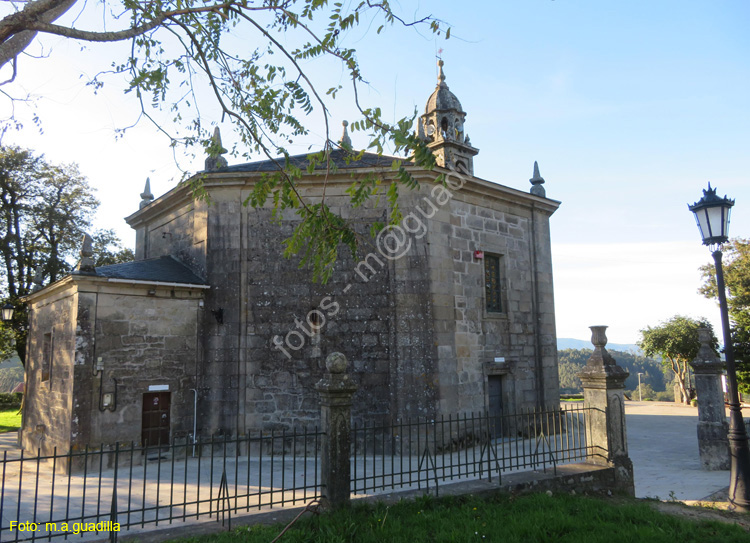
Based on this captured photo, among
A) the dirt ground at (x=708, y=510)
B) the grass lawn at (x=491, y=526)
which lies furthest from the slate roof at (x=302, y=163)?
the dirt ground at (x=708, y=510)

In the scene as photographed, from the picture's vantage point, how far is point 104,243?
24.5 metres

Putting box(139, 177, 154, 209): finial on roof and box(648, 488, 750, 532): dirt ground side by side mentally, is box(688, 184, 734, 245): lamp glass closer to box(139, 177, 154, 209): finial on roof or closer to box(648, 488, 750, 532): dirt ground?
box(648, 488, 750, 532): dirt ground

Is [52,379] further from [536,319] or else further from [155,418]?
[536,319]

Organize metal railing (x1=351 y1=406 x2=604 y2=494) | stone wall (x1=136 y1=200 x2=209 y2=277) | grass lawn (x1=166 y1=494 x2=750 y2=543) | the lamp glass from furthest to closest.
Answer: stone wall (x1=136 y1=200 x2=209 y2=277), the lamp glass, metal railing (x1=351 y1=406 x2=604 y2=494), grass lawn (x1=166 y1=494 x2=750 y2=543)

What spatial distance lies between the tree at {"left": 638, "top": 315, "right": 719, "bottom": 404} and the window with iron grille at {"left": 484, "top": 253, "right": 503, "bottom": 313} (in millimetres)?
16392

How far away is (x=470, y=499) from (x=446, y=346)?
5.27 m

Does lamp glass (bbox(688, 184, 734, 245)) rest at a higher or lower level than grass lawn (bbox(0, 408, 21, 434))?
higher

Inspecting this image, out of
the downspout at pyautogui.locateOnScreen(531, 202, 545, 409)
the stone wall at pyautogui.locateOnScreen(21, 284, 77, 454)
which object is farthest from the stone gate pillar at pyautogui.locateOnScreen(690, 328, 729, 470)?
the stone wall at pyautogui.locateOnScreen(21, 284, 77, 454)

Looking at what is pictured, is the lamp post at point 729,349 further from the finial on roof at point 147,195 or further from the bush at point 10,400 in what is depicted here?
the bush at point 10,400

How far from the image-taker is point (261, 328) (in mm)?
12102

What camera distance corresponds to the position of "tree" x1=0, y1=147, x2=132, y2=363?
20.9 metres

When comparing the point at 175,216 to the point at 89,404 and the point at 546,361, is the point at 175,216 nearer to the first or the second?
the point at 89,404

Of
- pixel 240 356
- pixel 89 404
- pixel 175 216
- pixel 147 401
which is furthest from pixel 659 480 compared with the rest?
pixel 175 216

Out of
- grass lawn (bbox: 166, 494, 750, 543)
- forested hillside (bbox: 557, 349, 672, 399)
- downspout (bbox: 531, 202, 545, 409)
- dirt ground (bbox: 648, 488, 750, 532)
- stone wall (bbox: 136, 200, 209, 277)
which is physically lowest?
forested hillside (bbox: 557, 349, 672, 399)
